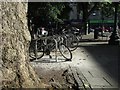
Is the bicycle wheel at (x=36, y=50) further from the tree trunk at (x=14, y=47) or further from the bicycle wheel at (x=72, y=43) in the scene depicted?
the tree trunk at (x=14, y=47)

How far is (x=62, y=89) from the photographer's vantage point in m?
7.59

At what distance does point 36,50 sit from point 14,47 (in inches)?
273

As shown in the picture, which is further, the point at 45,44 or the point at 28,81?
the point at 45,44

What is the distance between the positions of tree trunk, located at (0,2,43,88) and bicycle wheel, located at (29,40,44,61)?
6.56m

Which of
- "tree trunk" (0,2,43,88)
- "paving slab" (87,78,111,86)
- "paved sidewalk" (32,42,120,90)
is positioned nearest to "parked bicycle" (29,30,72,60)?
"paved sidewalk" (32,42,120,90)

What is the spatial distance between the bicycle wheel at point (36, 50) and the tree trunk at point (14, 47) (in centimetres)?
656

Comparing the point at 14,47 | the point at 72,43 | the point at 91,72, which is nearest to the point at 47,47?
the point at 91,72

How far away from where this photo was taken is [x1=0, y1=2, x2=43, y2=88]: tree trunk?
258 inches

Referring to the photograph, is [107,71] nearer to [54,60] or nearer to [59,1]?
[54,60]

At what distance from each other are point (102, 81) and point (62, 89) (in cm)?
155

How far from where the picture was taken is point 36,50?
1367cm

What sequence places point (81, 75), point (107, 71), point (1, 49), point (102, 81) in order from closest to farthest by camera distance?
→ point (1, 49), point (102, 81), point (81, 75), point (107, 71)

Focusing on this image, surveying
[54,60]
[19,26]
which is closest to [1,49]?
[19,26]

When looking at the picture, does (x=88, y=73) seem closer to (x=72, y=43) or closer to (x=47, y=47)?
(x=47, y=47)
